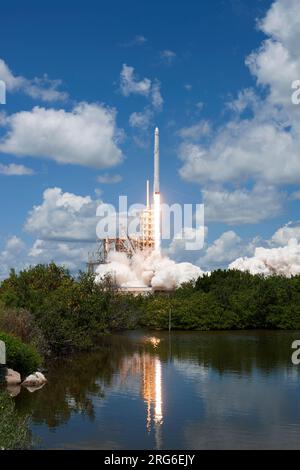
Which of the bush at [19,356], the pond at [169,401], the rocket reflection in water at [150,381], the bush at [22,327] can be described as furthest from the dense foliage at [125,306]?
the rocket reflection in water at [150,381]

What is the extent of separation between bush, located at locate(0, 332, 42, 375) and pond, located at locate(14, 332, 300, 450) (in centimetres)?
155

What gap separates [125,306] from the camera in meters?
66.3

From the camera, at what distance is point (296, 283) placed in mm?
75625

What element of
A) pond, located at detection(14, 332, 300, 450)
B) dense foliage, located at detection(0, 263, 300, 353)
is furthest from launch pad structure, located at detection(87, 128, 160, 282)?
pond, located at detection(14, 332, 300, 450)

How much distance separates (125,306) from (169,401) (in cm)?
4001

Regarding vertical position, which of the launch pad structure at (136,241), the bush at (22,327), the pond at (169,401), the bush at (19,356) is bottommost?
the pond at (169,401)

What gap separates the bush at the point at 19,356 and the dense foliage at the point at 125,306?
3.54 m

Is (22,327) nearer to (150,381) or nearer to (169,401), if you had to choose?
(150,381)

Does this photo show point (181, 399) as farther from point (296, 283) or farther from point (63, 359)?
point (296, 283)

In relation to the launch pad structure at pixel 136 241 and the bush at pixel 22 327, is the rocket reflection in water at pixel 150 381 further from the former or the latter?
the launch pad structure at pixel 136 241

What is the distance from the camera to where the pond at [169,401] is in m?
19.8

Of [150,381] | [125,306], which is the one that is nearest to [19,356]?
[150,381]

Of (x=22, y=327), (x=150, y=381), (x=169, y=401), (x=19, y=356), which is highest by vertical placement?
(x=22, y=327)
